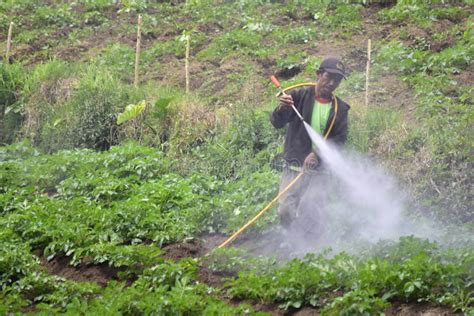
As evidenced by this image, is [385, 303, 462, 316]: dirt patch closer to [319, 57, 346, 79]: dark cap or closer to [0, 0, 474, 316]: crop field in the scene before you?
[0, 0, 474, 316]: crop field

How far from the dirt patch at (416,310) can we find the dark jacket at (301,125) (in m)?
2.40

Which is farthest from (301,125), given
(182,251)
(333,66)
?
(182,251)

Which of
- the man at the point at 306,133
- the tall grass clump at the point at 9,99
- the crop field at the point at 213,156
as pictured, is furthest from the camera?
the tall grass clump at the point at 9,99

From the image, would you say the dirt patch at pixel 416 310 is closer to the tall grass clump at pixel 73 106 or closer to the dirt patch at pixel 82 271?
the dirt patch at pixel 82 271

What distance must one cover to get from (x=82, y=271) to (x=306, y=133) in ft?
8.71

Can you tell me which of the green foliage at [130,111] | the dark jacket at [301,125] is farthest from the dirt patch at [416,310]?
the green foliage at [130,111]

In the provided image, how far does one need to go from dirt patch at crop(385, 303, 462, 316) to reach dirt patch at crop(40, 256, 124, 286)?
2933 mm

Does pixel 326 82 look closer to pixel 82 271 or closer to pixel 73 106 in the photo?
pixel 82 271


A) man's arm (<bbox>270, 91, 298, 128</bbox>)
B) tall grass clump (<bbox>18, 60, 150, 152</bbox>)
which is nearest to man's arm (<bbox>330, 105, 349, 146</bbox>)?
man's arm (<bbox>270, 91, 298, 128</bbox>)

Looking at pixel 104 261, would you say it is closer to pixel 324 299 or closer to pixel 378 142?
pixel 324 299

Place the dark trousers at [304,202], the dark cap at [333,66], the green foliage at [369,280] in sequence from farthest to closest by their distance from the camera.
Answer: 1. the dark trousers at [304,202]
2. the dark cap at [333,66]
3. the green foliage at [369,280]

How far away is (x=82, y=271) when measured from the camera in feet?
29.2

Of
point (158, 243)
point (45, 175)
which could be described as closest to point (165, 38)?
point (45, 175)

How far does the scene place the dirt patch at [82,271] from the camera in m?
8.68
